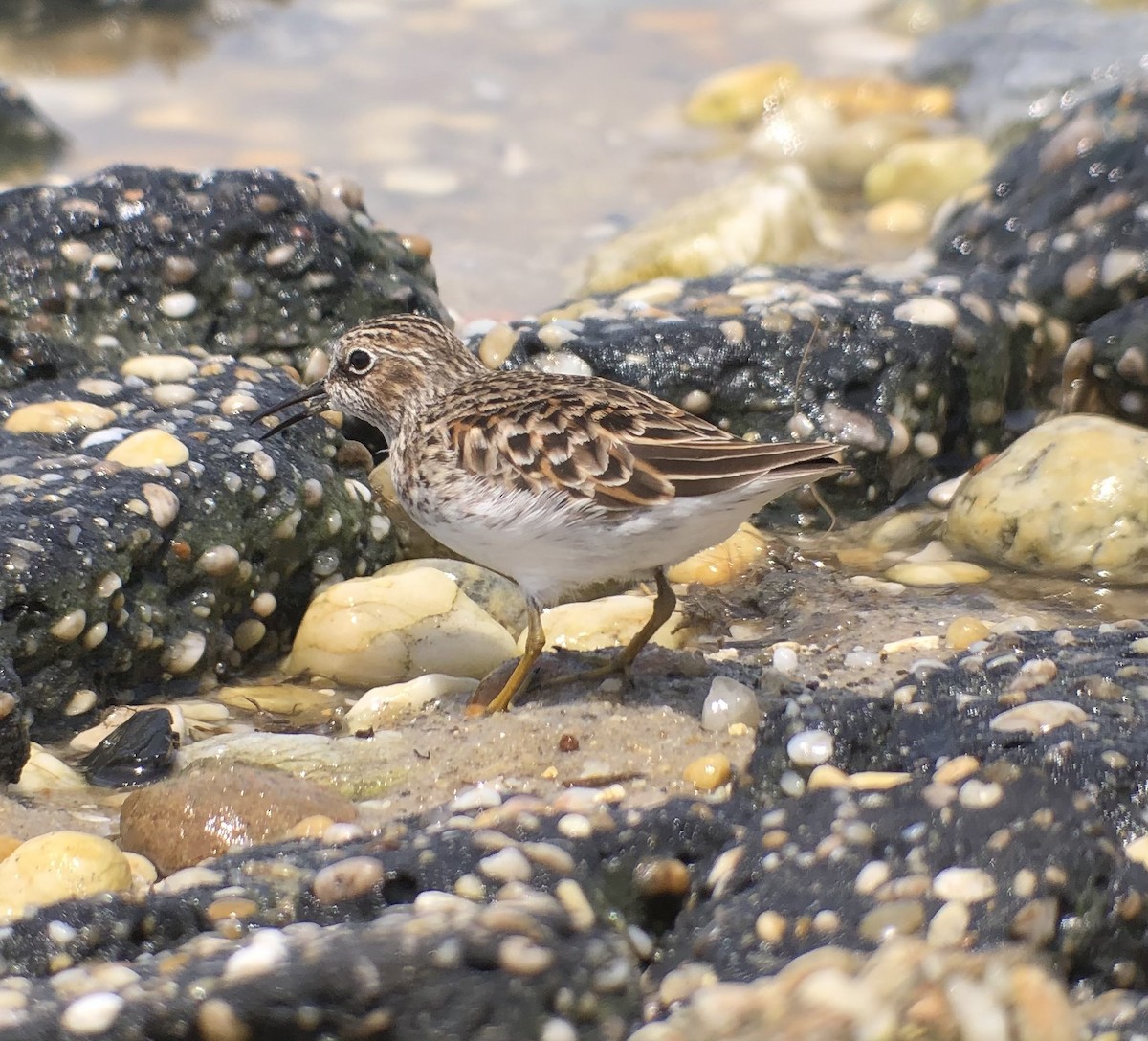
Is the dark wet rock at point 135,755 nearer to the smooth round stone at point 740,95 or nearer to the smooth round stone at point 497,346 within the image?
the smooth round stone at point 497,346

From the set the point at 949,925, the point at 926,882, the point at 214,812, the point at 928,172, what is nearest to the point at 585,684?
the point at 214,812

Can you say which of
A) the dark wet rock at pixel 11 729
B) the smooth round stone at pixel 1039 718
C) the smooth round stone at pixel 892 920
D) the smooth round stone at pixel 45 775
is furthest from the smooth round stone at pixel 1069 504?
the dark wet rock at pixel 11 729

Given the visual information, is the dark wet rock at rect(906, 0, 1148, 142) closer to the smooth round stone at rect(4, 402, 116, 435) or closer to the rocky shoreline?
the rocky shoreline

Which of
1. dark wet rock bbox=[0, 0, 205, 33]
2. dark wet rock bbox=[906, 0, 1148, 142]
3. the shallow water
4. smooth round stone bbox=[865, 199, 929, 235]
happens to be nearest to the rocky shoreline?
smooth round stone bbox=[865, 199, 929, 235]

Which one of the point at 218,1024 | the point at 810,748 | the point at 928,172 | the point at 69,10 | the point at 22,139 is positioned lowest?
the point at 218,1024

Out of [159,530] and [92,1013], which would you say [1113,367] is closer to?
[159,530]

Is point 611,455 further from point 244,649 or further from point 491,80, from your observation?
point 491,80
